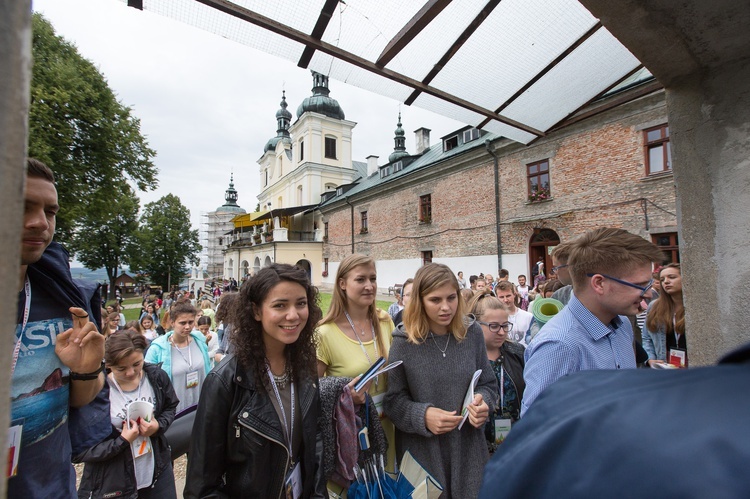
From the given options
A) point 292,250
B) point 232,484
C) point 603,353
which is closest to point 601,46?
point 603,353

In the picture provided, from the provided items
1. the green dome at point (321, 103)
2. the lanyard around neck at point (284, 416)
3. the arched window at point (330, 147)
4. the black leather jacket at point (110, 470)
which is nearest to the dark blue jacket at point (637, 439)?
the lanyard around neck at point (284, 416)

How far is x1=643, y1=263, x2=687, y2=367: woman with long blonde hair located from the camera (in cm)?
331

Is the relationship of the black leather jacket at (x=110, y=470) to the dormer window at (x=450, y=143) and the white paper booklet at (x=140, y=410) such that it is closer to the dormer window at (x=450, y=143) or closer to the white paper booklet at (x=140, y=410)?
the white paper booklet at (x=140, y=410)

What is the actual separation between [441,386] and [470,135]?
68.6ft

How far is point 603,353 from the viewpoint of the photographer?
74.7 inches

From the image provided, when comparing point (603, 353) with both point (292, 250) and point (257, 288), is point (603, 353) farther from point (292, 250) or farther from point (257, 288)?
point (292, 250)

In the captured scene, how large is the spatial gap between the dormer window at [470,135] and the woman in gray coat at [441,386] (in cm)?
1973

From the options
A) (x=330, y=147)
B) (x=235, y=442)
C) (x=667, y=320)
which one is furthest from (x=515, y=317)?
(x=330, y=147)

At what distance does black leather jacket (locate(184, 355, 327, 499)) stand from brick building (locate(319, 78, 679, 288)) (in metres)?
3.81

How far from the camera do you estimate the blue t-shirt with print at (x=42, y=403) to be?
57.5 inches

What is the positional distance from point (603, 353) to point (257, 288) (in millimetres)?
2029

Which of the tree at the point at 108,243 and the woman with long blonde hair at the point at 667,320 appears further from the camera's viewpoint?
the tree at the point at 108,243

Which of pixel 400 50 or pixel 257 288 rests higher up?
pixel 400 50

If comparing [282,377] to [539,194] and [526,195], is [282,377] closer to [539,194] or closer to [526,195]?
[539,194]
